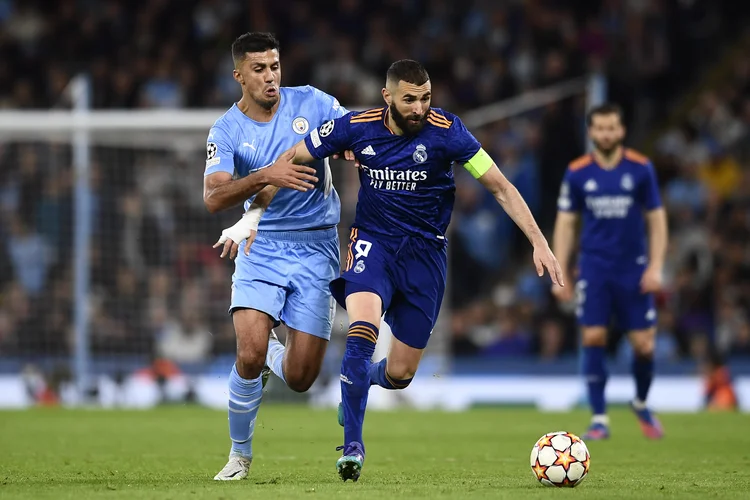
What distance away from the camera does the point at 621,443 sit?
34.9ft

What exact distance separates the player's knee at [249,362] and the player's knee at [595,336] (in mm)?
4557

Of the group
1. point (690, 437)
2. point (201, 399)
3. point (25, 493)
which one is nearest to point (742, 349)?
point (690, 437)

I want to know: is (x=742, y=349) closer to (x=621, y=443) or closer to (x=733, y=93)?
(x=733, y=93)

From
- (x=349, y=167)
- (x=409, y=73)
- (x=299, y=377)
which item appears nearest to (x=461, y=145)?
(x=409, y=73)

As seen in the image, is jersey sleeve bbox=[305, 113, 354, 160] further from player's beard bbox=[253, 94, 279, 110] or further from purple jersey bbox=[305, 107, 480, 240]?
player's beard bbox=[253, 94, 279, 110]

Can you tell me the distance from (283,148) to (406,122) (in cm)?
86

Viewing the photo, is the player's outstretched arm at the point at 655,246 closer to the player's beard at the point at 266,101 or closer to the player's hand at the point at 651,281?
the player's hand at the point at 651,281

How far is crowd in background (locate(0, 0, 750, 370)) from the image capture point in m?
16.9

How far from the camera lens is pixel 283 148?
7.89 m

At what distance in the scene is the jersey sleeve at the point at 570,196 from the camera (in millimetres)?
11367

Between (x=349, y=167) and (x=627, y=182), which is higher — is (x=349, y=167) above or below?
above

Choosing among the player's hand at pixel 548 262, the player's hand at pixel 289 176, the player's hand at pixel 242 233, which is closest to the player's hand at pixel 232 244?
A: the player's hand at pixel 242 233

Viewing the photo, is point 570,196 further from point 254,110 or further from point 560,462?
point 560,462

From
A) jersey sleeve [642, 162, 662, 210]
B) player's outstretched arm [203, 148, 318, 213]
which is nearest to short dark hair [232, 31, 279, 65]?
player's outstretched arm [203, 148, 318, 213]
